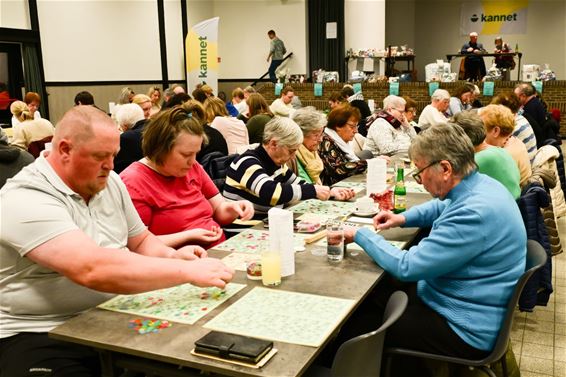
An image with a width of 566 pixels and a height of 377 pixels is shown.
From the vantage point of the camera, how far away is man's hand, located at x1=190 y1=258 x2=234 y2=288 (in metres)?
1.66

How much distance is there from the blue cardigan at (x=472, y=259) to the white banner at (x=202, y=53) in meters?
9.98

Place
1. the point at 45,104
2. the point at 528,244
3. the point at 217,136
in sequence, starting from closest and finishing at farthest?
the point at 528,244 < the point at 217,136 < the point at 45,104

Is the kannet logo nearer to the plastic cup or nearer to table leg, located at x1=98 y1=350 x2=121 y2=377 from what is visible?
the plastic cup

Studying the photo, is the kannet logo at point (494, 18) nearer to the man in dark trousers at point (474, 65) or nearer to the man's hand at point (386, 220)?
the man in dark trousers at point (474, 65)

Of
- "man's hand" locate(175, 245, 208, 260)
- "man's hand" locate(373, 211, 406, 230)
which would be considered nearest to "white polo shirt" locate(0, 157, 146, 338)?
"man's hand" locate(175, 245, 208, 260)

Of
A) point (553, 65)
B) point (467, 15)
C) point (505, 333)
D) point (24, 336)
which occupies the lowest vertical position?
point (505, 333)

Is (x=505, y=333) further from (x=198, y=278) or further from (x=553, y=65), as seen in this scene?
(x=553, y=65)

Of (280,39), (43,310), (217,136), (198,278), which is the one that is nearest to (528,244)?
(198,278)

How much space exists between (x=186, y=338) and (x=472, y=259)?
1.02 meters

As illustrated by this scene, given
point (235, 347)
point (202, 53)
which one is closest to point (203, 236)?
point (235, 347)

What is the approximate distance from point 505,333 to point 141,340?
124cm

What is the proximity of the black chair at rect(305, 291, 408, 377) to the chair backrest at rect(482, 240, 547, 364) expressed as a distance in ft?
1.61

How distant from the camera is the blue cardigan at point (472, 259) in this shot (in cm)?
185

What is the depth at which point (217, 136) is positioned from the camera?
175 inches
